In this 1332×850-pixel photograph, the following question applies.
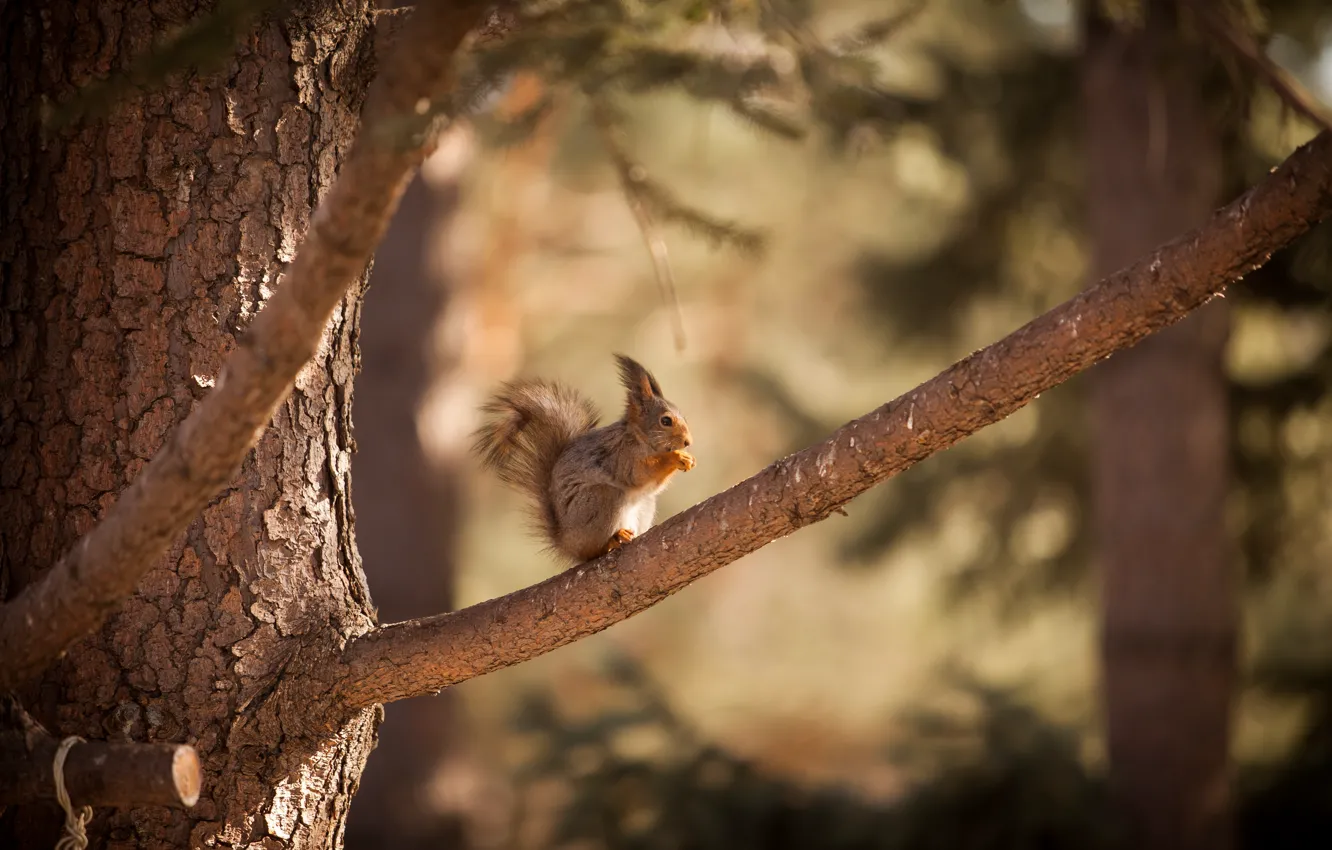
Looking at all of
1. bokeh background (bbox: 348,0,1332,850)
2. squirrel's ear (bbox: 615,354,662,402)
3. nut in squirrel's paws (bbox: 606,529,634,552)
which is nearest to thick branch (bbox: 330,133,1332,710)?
nut in squirrel's paws (bbox: 606,529,634,552)

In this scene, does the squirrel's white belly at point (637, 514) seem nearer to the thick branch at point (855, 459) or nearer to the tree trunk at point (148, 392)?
the thick branch at point (855, 459)

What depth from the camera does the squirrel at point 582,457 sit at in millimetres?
1982

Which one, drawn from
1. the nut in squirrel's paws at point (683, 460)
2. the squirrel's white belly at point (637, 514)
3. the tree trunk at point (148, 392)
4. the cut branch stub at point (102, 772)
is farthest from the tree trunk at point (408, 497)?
the cut branch stub at point (102, 772)

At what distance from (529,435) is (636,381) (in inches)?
8.8

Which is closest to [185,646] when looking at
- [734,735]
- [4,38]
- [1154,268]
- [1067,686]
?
[4,38]

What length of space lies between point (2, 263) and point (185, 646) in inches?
21.9

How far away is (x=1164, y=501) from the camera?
3.92 m

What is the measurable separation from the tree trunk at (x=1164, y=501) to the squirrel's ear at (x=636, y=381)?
93.6 inches

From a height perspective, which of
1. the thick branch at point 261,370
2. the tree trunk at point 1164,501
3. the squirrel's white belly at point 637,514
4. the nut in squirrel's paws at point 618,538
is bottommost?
the thick branch at point 261,370

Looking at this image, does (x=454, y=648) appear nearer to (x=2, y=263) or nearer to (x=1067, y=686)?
(x=2, y=263)

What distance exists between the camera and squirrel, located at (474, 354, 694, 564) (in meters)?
1.98

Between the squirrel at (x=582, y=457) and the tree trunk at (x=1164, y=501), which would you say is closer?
the squirrel at (x=582, y=457)

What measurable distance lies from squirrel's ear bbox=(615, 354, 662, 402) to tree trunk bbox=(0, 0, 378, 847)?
769 mm

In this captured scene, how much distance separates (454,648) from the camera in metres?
1.45
